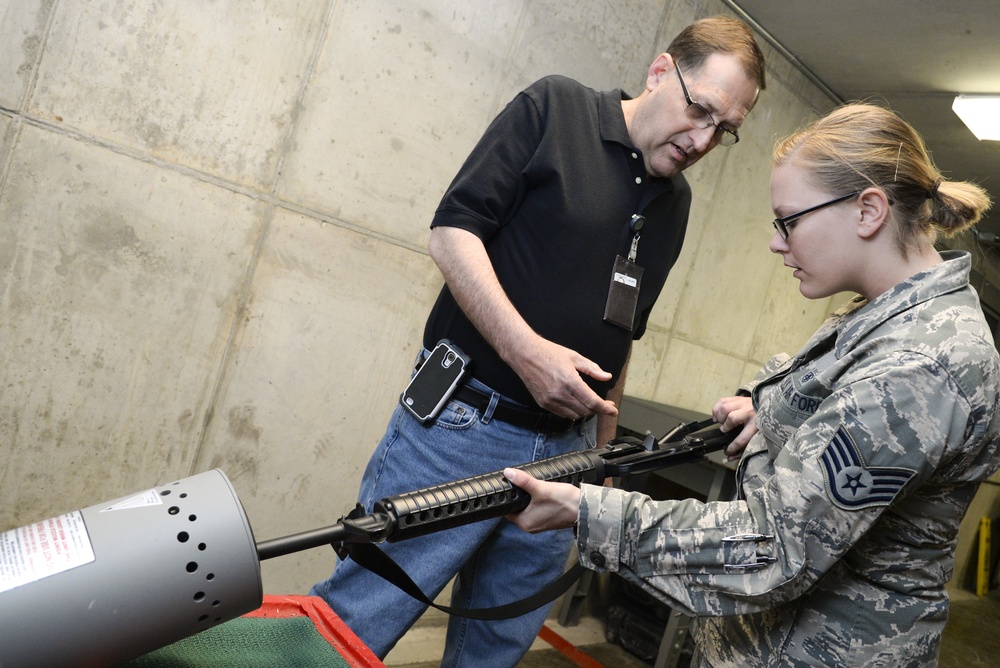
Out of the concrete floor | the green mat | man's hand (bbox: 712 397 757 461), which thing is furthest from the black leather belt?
the concrete floor

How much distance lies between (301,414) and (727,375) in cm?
226

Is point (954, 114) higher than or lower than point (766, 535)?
higher

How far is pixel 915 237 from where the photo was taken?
101 centimetres

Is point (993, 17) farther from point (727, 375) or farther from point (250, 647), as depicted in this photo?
point (250, 647)

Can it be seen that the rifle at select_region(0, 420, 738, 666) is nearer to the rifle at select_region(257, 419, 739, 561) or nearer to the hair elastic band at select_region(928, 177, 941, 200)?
the rifle at select_region(257, 419, 739, 561)

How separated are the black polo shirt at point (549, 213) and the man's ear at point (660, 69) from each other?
0.13 meters

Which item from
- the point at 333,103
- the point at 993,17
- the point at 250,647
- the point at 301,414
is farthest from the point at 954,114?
the point at 250,647

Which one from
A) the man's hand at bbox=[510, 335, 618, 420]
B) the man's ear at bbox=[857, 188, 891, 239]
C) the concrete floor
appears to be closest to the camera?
the man's ear at bbox=[857, 188, 891, 239]

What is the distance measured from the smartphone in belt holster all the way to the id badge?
289 millimetres

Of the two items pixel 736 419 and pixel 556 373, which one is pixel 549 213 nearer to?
pixel 556 373

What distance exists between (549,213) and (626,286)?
206 millimetres

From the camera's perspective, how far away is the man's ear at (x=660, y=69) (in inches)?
57.9

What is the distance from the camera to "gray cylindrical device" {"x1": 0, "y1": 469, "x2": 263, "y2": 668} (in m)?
0.63

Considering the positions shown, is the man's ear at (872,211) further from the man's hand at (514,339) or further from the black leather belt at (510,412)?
the black leather belt at (510,412)
